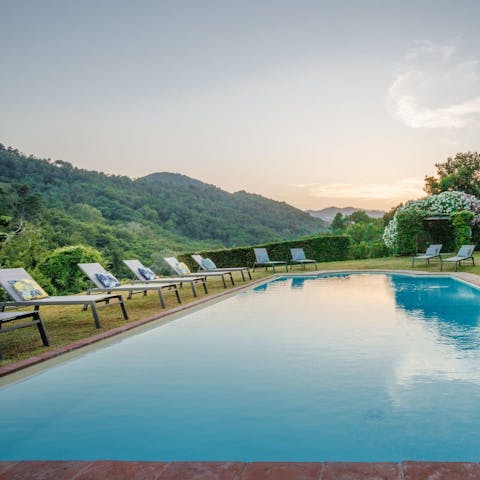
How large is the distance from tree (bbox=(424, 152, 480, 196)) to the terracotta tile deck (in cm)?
3860

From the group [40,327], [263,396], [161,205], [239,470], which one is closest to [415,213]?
[161,205]

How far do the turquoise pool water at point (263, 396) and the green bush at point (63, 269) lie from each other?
775cm

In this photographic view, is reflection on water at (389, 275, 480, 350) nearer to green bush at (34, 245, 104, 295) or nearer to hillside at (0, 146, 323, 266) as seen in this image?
green bush at (34, 245, 104, 295)

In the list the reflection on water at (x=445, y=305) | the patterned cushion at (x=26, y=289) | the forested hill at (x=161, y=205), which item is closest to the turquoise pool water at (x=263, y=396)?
the reflection on water at (x=445, y=305)

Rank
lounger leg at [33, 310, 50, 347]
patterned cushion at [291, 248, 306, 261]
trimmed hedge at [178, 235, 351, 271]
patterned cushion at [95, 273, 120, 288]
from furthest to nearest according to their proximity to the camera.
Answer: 1. trimmed hedge at [178, 235, 351, 271]
2. patterned cushion at [291, 248, 306, 261]
3. patterned cushion at [95, 273, 120, 288]
4. lounger leg at [33, 310, 50, 347]

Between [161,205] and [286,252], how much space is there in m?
15.3

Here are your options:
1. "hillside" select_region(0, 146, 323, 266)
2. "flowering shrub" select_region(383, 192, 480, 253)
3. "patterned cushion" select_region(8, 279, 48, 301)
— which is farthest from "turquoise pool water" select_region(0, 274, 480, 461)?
"hillside" select_region(0, 146, 323, 266)

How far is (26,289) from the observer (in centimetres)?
745

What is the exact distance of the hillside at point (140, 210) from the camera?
2579 cm

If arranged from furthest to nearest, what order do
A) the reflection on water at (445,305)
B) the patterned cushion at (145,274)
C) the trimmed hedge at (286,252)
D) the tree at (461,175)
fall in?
the tree at (461,175)
the trimmed hedge at (286,252)
the patterned cushion at (145,274)
the reflection on water at (445,305)

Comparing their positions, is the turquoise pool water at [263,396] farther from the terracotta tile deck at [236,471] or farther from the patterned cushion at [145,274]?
the patterned cushion at [145,274]

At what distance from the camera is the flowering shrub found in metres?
22.4

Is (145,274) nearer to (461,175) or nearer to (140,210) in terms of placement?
(140,210)

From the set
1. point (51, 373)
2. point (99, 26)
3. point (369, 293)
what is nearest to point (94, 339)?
point (51, 373)
